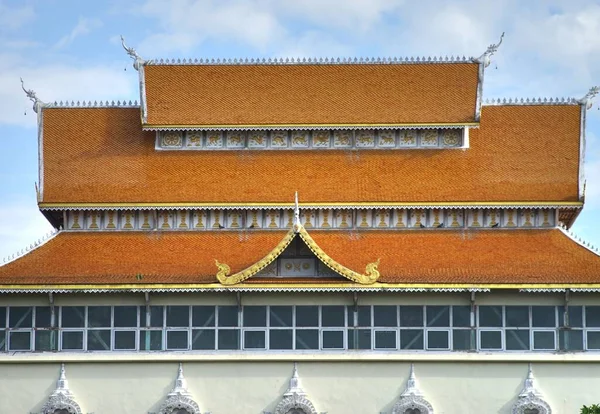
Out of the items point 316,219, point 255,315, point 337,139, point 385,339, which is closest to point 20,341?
point 255,315

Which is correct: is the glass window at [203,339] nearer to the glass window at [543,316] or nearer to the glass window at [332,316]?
the glass window at [332,316]

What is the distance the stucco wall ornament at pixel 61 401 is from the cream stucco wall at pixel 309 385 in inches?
10.0

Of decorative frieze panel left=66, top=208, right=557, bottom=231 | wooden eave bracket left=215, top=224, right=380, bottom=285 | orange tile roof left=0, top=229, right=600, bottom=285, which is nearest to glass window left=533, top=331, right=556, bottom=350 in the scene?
orange tile roof left=0, top=229, right=600, bottom=285

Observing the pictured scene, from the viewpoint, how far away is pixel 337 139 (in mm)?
60781

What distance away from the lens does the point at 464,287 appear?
5378cm

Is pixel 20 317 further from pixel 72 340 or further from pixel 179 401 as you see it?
pixel 179 401

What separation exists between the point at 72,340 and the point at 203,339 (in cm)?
478

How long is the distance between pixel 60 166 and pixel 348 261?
12.6 metres

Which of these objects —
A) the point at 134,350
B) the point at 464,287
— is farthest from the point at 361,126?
the point at 134,350

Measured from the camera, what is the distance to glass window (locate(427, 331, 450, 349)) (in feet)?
179

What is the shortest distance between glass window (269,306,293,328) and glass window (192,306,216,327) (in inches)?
82.9

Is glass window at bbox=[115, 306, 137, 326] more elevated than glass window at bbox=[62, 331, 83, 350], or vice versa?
glass window at bbox=[115, 306, 137, 326]

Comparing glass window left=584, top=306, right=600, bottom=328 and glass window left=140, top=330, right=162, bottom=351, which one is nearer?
glass window left=584, top=306, right=600, bottom=328

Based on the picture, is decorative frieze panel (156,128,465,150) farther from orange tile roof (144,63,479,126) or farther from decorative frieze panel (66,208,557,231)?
decorative frieze panel (66,208,557,231)
